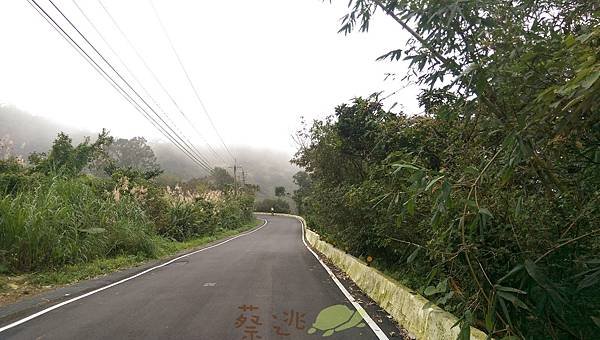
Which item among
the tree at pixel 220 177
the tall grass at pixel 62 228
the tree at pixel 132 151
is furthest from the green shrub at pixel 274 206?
the tall grass at pixel 62 228

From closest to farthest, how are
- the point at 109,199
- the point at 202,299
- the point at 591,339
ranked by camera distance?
the point at 591,339 → the point at 202,299 → the point at 109,199

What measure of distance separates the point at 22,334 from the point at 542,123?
6778mm

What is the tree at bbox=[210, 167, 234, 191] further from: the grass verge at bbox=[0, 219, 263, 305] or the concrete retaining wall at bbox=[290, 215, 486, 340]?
the concrete retaining wall at bbox=[290, 215, 486, 340]

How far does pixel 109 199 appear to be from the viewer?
1605 centimetres

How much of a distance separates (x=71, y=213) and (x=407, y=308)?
1035 centimetres

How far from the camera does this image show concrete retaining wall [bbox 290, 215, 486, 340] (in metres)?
4.86

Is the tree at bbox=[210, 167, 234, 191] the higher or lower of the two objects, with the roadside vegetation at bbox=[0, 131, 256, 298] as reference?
higher

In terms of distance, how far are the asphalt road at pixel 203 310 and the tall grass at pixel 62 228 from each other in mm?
2408

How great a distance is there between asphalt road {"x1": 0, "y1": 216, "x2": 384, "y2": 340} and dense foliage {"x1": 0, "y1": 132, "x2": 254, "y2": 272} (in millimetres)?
2498

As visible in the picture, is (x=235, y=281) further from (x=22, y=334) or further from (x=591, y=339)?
(x=591, y=339)

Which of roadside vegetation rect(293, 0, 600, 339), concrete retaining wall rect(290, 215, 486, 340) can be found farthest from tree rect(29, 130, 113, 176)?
roadside vegetation rect(293, 0, 600, 339)

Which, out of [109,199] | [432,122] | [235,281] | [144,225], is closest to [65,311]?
[235,281]

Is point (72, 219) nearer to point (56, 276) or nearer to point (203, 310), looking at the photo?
point (56, 276)

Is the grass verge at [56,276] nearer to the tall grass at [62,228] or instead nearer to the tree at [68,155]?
the tall grass at [62,228]
